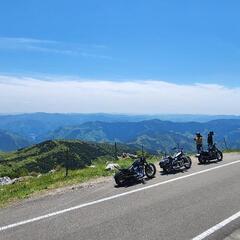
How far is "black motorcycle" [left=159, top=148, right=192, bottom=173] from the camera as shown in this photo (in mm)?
20891

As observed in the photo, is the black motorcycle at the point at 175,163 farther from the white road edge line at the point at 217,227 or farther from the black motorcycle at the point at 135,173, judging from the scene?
the white road edge line at the point at 217,227

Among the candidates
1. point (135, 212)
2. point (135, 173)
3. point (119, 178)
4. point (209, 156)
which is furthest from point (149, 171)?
point (135, 212)

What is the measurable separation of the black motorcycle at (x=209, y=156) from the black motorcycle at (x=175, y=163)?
260 cm

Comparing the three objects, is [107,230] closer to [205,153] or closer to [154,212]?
[154,212]

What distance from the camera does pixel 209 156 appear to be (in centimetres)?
2489

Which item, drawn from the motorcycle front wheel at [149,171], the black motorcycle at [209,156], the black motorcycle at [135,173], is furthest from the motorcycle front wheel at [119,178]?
the black motorcycle at [209,156]

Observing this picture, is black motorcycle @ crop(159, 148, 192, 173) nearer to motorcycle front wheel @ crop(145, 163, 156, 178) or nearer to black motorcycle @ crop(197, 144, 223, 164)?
motorcycle front wheel @ crop(145, 163, 156, 178)

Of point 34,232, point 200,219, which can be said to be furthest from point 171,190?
point 34,232

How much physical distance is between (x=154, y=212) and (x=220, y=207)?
7.17 ft

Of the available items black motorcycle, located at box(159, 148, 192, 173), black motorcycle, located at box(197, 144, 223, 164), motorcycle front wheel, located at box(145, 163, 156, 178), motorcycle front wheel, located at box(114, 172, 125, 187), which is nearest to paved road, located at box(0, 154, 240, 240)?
motorcycle front wheel, located at box(114, 172, 125, 187)

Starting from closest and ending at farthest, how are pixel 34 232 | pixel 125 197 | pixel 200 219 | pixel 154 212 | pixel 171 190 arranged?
pixel 34 232 → pixel 200 219 → pixel 154 212 → pixel 125 197 → pixel 171 190

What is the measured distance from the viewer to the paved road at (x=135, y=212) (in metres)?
10.4

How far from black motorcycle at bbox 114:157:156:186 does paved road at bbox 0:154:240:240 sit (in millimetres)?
497

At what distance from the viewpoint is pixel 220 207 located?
13.0 metres
